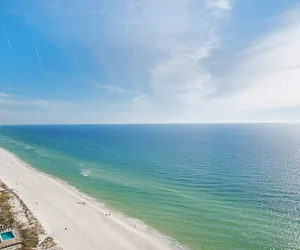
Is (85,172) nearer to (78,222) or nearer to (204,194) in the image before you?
(78,222)

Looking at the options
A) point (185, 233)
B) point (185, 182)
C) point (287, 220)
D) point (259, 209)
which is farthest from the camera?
point (185, 182)

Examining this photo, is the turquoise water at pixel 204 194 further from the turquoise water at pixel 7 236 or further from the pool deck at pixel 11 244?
the turquoise water at pixel 7 236

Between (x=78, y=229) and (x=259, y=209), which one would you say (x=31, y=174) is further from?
(x=259, y=209)

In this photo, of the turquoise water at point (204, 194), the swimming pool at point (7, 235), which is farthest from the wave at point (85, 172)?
the swimming pool at point (7, 235)

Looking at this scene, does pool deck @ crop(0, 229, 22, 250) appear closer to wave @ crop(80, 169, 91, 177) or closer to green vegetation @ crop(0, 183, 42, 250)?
green vegetation @ crop(0, 183, 42, 250)

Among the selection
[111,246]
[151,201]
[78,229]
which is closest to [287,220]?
[151,201]

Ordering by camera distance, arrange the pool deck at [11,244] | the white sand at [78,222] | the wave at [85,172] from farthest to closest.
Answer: the wave at [85,172] < the white sand at [78,222] < the pool deck at [11,244]

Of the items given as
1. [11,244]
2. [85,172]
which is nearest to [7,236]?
[11,244]

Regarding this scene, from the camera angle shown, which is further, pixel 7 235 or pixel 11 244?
pixel 7 235
